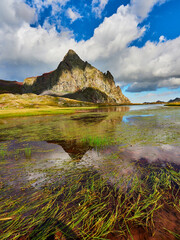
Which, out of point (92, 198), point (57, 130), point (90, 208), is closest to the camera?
point (90, 208)

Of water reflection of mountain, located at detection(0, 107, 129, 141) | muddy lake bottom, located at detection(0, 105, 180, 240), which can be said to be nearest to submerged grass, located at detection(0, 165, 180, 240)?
muddy lake bottom, located at detection(0, 105, 180, 240)

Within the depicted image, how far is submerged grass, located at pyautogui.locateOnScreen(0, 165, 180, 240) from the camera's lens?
10.1 ft

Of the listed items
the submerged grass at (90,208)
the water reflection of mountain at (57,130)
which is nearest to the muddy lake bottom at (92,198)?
the submerged grass at (90,208)

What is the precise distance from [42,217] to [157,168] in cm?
605

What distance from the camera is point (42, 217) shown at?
3535 mm

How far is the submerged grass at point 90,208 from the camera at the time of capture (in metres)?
3.09

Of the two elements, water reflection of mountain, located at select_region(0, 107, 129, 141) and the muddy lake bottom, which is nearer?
the muddy lake bottom

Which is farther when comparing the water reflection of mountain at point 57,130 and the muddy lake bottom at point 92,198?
the water reflection of mountain at point 57,130

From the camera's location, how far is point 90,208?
3.79 m

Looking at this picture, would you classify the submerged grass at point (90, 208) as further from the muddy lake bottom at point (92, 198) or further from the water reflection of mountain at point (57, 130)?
the water reflection of mountain at point (57, 130)

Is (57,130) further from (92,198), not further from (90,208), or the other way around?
(90,208)

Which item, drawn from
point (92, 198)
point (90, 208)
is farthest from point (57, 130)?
point (90, 208)

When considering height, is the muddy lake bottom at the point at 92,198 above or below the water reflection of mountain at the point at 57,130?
above

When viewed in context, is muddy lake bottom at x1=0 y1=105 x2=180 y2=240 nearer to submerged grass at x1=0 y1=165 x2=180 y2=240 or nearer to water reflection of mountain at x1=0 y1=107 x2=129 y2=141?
submerged grass at x1=0 y1=165 x2=180 y2=240
